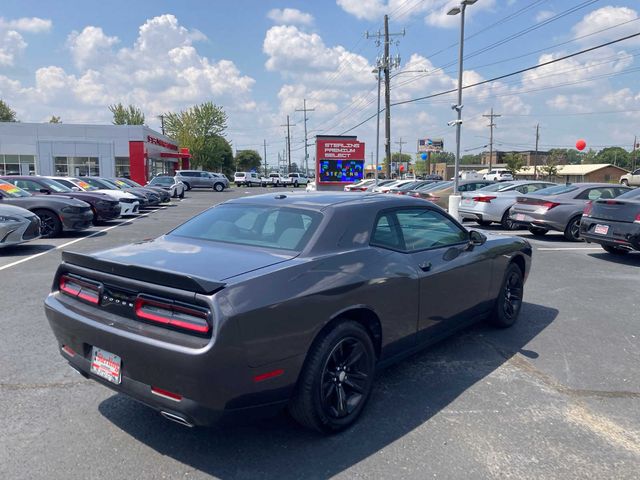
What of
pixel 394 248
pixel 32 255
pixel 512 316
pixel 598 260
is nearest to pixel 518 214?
pixel 598 260

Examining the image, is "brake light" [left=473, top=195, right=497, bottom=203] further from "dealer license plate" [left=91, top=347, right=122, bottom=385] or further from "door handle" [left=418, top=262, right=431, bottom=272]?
"dealer license plate" [left=91, top=347, right=122, bottom=385]

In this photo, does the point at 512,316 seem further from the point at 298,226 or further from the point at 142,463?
the point at 142,463

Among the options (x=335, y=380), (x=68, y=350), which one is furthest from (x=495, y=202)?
(x=68, y=350)

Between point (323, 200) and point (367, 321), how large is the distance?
1059 mm

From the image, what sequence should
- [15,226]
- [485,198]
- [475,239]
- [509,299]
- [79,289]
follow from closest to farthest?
[79,289] < [475,239] < [509,299] < [15,226] < [485,198]

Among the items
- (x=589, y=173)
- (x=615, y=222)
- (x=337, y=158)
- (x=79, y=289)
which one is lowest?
(x=615, y=222)

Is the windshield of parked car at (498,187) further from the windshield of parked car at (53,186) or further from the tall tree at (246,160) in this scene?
the tall tree at (246,160)

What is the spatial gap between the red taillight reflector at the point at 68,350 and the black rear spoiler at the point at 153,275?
1.79ft

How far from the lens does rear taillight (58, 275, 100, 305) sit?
3176mm

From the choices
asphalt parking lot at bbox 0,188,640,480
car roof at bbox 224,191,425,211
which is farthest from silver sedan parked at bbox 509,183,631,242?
car roof at bbox 224,191,425,211

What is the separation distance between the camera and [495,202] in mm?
14352

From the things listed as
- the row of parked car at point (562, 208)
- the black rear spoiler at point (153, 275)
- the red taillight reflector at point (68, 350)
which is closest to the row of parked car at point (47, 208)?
the red taillight reflector at point (68, 350)

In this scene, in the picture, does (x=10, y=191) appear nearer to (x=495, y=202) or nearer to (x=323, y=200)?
(x=323, y=200)

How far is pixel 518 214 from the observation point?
1245 cm
